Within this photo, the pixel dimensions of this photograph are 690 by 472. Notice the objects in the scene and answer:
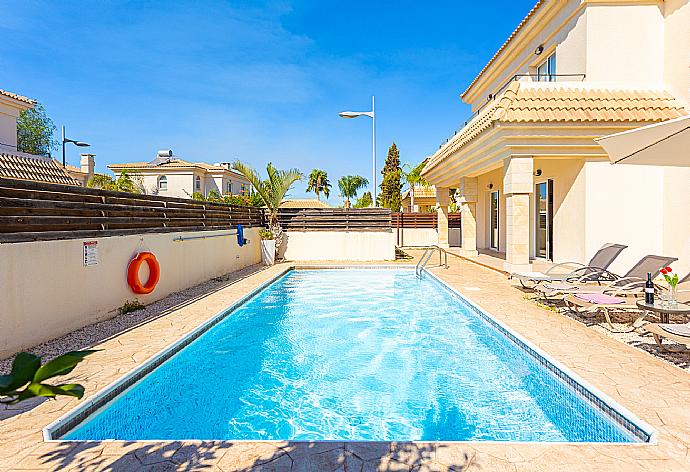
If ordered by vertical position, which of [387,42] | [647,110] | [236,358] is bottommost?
[236,358]

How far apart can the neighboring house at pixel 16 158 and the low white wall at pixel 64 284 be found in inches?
635

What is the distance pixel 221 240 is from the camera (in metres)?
14.5

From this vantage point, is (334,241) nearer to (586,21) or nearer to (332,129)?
(586,21)

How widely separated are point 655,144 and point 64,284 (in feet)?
30.5

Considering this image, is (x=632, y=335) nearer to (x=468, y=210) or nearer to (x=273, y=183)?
(x=468, y=210)

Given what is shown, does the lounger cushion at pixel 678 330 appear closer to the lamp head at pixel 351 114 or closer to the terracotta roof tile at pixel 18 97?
the lamp head at pixel 351 114

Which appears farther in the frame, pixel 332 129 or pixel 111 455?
pixel 332 129

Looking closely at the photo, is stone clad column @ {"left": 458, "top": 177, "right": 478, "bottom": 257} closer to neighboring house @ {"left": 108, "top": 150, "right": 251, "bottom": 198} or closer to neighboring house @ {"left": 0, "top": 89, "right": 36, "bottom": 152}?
neighboring house @ {"left": 0, "top": 89, "right": 36, "bottom": 152}

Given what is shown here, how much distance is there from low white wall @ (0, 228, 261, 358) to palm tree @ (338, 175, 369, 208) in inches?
2399

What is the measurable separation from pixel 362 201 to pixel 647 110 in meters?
53.3

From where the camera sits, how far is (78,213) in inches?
290

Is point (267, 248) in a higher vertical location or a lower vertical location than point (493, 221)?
lower

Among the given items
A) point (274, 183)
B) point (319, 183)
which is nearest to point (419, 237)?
point (274, 183)

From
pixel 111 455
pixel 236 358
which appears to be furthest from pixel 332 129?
pixel 111 455
